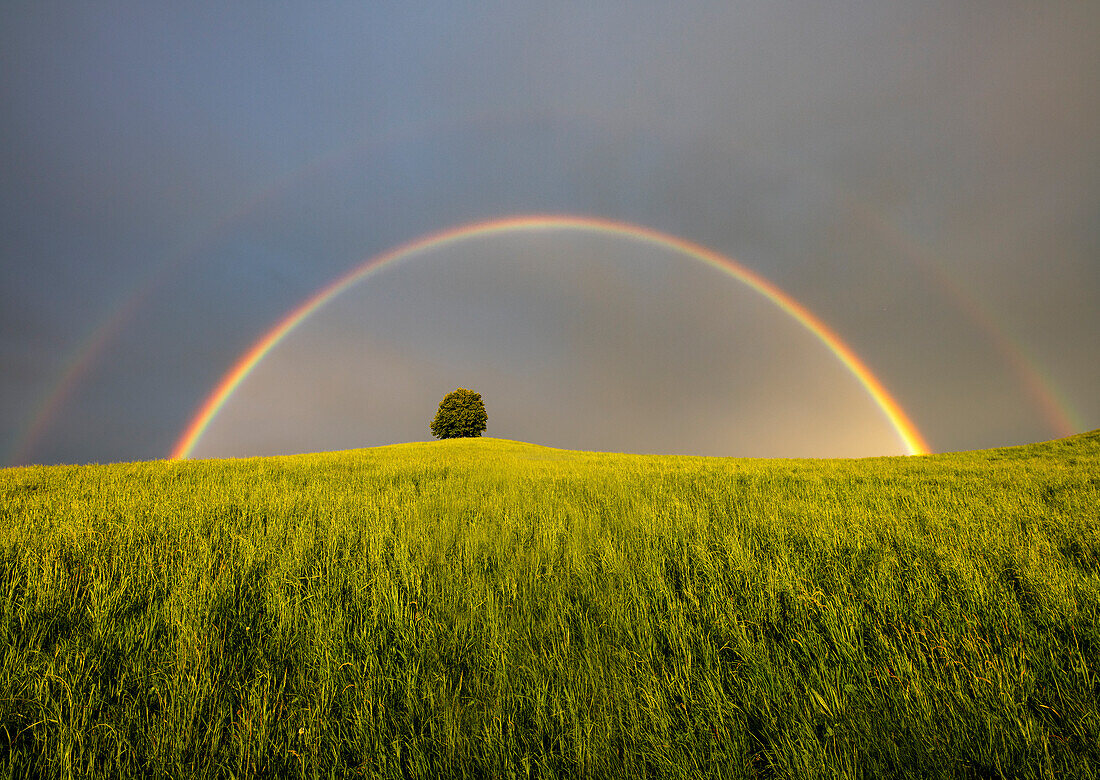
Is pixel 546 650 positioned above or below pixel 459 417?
below

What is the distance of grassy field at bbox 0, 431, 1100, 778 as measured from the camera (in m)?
1.59

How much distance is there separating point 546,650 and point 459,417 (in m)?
55.7

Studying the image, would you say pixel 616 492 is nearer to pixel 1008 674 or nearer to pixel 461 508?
pixel 461 508

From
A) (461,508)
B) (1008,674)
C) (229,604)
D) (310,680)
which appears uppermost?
(461,508)

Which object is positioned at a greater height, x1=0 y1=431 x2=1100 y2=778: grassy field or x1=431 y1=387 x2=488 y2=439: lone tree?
x1=431 y1=387 x2=488 y2=439: lone tree

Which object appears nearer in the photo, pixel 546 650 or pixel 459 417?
pixel 546 650

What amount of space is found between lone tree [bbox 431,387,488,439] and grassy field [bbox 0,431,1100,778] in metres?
51.8

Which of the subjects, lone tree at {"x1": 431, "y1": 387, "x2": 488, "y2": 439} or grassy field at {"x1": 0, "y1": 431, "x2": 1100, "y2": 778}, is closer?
grassy field at {"x1": 0, "y1": 431, "x2": 1100, "y2": 778}

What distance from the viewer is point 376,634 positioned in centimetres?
249

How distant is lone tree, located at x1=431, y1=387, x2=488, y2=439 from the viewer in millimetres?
56406

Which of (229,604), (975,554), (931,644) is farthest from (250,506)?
(975,554)

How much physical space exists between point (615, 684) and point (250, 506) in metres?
5.86

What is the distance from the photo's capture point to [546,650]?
2361 millimetres

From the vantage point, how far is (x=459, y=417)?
186ft
